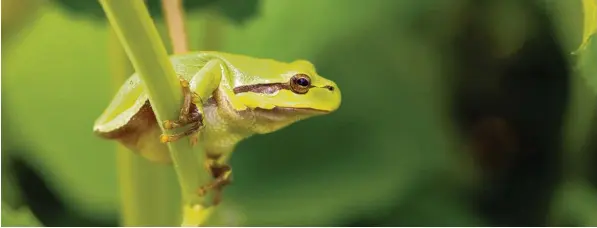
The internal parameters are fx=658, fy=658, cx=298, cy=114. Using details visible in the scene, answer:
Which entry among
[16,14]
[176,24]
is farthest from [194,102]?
[16,14]

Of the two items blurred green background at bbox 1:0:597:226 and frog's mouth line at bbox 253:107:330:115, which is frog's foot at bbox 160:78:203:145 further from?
blurred green background at bbox 1:0:597:226

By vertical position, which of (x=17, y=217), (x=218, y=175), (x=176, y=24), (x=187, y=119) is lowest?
(x=17, y=217)

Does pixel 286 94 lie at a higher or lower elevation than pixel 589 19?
lower

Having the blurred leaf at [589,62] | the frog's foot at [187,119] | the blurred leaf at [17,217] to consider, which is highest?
the blurred leaf at [589,62]

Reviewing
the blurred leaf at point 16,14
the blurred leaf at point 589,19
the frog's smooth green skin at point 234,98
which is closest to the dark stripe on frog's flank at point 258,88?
the frog's smooth green skin at point 234,98

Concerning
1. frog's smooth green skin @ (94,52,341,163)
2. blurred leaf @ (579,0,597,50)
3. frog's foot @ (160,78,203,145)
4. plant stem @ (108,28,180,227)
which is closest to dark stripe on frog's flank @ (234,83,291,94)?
frog's smooth green skin @ (94,52,341,163)

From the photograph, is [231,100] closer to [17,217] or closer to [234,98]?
[234,98]

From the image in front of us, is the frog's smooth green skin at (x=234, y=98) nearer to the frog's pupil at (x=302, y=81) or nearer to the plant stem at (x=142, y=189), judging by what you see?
the frog's pupil at (x=302, y=81)

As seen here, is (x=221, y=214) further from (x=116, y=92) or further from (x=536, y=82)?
(x=536, y=82)
